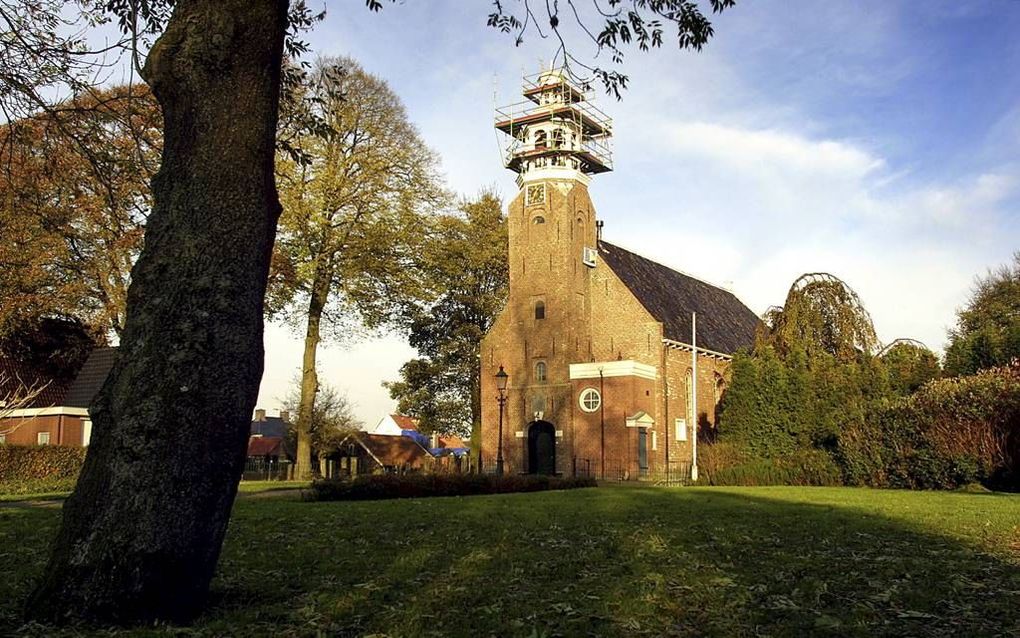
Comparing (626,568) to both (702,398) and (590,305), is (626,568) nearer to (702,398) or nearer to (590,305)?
(590,305)

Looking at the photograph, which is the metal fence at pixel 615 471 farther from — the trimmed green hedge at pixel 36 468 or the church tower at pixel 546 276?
the trimmed green hedge at pixel 36 468

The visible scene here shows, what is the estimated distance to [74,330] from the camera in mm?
37406

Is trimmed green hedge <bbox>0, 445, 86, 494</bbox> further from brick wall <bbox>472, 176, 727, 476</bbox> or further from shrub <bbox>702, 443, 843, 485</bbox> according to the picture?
shrub <bbox>702, 443, 843, 485</bbox>

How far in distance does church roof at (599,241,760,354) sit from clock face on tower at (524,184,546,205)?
4.29m

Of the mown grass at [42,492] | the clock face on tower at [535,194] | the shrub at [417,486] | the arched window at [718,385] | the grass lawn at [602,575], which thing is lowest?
the mown grass at [42,492]

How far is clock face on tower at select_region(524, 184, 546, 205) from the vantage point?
4250cm

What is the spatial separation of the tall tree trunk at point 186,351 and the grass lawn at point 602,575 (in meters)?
0.42

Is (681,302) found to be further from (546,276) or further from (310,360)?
(310,360)

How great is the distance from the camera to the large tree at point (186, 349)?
537 centimetres

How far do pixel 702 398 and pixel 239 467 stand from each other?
1623 inches

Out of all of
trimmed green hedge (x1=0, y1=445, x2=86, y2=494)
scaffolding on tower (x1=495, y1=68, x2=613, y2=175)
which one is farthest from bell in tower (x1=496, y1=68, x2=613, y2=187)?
trimmed green hedge (x1=0, y1=445, x2=86, y2=494)

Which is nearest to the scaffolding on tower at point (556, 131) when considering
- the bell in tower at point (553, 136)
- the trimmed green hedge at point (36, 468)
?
the bell in tower at point (553, 136)

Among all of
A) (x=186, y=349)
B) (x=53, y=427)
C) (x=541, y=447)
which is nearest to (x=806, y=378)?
(x=541, y=447)

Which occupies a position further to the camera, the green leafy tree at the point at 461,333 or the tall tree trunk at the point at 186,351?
the green leafy tree at the point at 461,333
